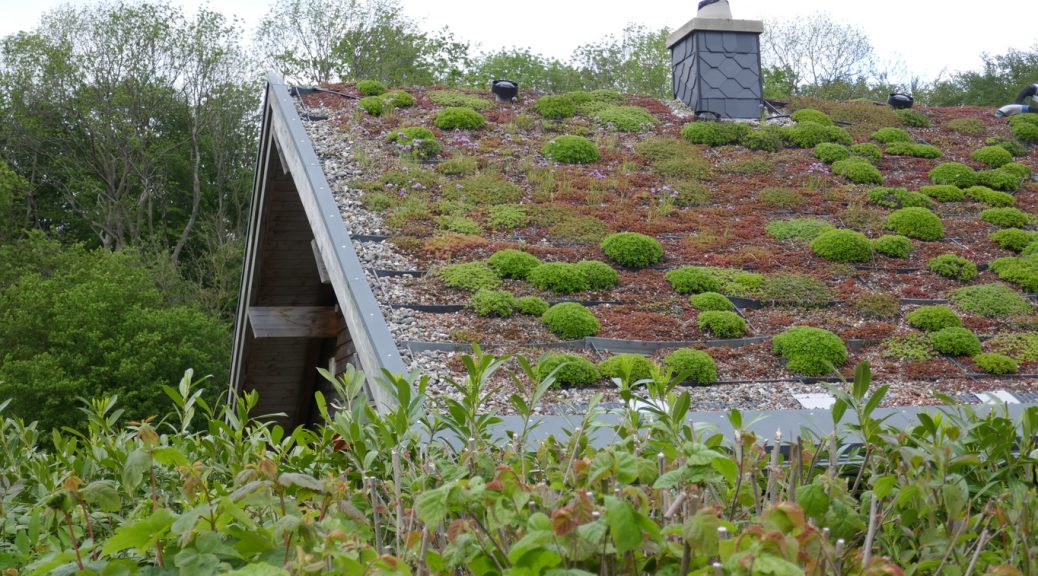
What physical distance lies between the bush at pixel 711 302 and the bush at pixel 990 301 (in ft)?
4.17

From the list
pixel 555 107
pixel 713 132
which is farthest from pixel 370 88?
pixel 713 132

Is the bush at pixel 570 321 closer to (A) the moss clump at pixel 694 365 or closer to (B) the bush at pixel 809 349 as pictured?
(A) the moss clump at pixel 694 365

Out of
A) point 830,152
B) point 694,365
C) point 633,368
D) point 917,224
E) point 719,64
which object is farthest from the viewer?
point 719,64

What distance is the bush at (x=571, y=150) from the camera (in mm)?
7090

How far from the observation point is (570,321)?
4570mm

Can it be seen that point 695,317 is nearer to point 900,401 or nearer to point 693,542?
point 900,401

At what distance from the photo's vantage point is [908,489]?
1394 millimetres

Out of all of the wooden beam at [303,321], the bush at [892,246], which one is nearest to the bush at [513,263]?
the bush at [892,246]

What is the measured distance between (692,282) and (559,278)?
74 cm

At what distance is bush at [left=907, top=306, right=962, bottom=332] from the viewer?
484 centimetres

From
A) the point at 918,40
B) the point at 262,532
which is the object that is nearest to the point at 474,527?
the point at 262,532

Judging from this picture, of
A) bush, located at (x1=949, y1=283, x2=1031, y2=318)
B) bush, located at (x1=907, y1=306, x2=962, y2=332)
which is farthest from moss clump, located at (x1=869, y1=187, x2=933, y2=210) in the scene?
bush, located at (x1=907, y1=306, x2=962, y2=332)

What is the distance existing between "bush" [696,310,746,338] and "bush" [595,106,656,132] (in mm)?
3501

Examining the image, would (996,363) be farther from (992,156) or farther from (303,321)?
(303,321)
